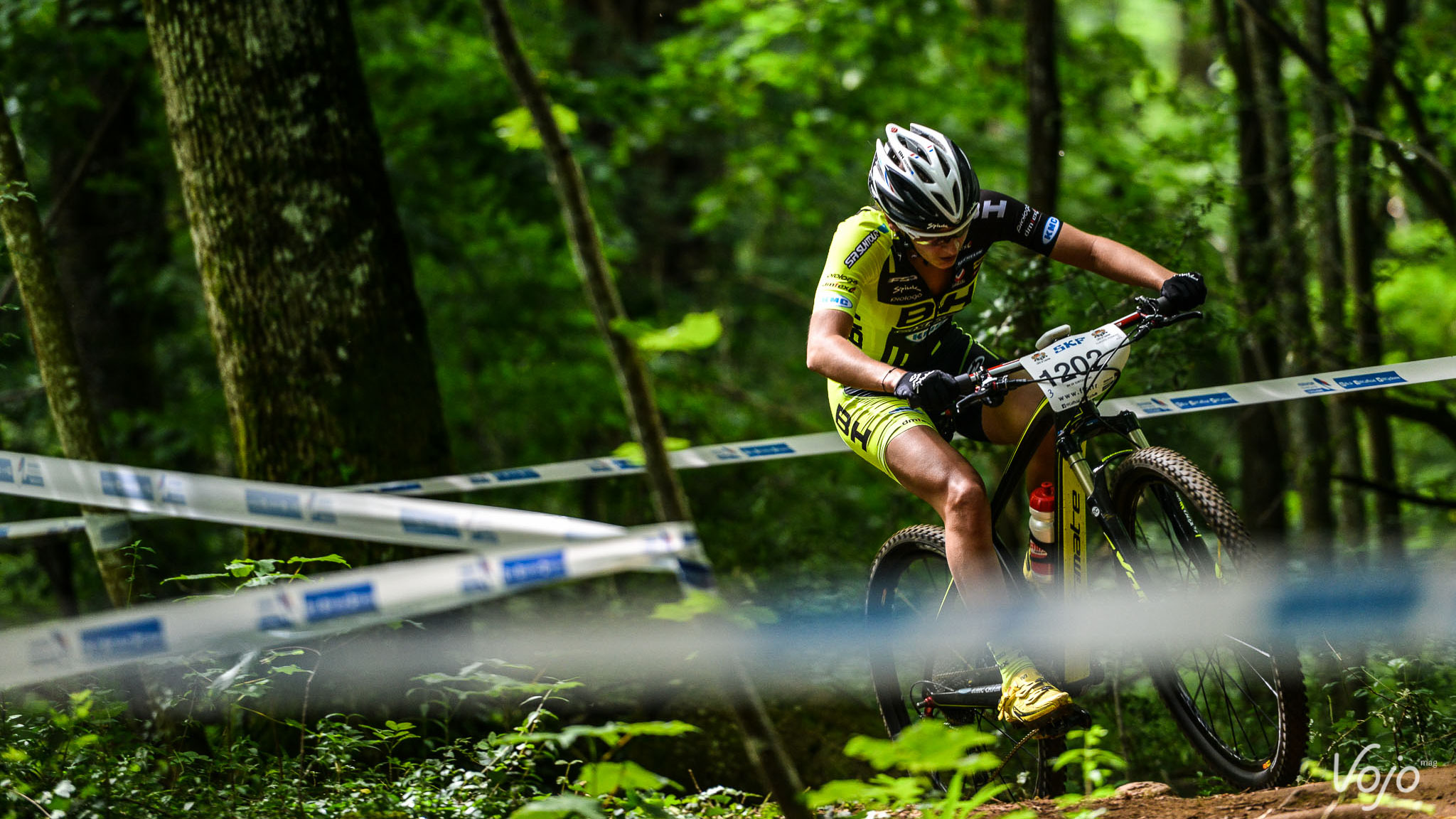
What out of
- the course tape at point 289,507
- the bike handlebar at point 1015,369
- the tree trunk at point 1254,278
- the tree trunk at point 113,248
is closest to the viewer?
the course tape at point 289,507

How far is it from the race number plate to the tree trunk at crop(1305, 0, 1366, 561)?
4.46 meters

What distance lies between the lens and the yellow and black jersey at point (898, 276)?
152 inches

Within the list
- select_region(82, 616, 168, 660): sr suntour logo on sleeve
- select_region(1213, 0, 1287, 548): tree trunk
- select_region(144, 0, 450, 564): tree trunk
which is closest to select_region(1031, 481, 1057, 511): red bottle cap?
select_region(82, 616, 168, 660): sr suntour logo on sleeve

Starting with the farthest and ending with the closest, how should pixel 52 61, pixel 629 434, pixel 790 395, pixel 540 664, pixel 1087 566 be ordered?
pixel 790 395 < pixel 629 434 < pixel 52 61 < pixel 540 664 < pixel 1087 566

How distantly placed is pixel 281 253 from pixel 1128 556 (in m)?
4.05

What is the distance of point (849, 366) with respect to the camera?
355 cm

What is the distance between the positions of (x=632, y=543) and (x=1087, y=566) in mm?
1801

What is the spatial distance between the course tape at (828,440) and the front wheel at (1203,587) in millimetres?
507

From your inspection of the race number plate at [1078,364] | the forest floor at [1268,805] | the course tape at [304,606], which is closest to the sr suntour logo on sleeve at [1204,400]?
the race number plate at [1078,364]

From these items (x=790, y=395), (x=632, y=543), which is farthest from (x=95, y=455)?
(x=790, y=395)

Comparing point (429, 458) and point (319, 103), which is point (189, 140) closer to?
point (319, 103)

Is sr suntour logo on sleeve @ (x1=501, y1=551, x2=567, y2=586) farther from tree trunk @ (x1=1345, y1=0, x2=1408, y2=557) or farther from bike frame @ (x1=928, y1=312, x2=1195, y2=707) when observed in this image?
tree trunk @ (x1=1345, y1=0, x2=1408, y2=557)

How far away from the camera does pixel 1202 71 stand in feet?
62.7

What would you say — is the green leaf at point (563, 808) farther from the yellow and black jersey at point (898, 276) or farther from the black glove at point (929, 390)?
the yellow and black jersey at point (898, 276)
